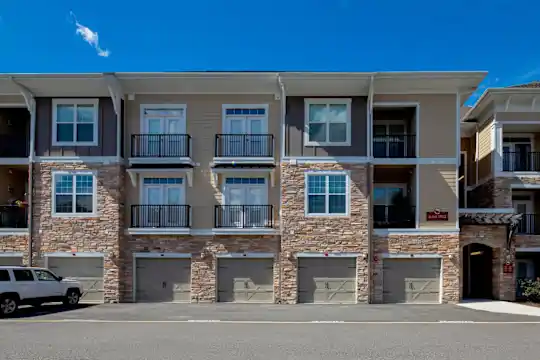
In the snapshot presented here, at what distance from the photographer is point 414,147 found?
2127 centimetres

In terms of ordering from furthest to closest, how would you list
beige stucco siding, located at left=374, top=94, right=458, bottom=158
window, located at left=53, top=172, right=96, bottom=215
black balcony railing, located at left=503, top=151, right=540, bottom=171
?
black balcony railing, located at left=503, top=151, right=540, bottom=171 → window, located at left=53, top=172, right=96, bottom=215 → beige stucco siding, located at left=374, top=94, right=458, bottom=158

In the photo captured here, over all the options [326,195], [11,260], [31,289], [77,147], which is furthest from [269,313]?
[11,260]

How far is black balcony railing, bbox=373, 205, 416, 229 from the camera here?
837 inches

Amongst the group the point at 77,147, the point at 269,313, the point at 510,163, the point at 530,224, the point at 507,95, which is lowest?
the point at 269,313

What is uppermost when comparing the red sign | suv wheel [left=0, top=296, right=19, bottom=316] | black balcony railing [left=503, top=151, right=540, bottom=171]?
black balcony railing [left=503, top=151, right=540, bottom=171]

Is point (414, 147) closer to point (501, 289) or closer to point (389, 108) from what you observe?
point (389, 108)

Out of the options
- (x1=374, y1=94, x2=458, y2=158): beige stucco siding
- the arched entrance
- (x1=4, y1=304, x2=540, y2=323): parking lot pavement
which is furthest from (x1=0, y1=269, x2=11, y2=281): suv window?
the arched entrance

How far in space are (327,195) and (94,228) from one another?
377 inches

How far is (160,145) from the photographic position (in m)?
21.3

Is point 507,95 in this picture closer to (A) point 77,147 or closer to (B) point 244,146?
(B) point 244,146

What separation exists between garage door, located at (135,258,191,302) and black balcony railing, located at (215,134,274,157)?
Answer: 4804 mm

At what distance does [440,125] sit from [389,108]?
2.21 m

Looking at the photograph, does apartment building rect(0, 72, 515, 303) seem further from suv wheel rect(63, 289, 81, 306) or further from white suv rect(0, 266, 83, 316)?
white suv rect(0, 266, 83, 316)

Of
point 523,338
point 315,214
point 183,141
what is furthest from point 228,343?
point 183,141
